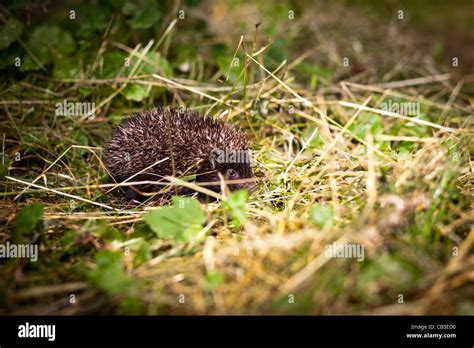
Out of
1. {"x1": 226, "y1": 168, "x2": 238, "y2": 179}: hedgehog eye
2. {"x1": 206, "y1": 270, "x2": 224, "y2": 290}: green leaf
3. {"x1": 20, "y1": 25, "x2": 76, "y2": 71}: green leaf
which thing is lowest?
{"x1": 206, "y1": 270, "x2": 224, "y2": 290}: green leaf

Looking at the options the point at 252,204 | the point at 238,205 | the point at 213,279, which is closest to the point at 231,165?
the point at 252,204

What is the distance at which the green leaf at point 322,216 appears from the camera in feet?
13.2

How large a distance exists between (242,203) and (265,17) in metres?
6.41

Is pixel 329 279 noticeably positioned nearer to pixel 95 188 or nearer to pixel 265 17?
pixel 95 188

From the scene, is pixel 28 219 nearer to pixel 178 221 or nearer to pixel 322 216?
pixel 178 221

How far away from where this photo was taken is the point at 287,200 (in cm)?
477

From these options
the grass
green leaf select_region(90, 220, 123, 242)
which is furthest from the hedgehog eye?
green leaf select_region(90, 220, 123, 242)

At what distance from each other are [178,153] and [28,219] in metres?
1.62

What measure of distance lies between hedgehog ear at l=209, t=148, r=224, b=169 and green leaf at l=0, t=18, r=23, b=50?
10.5ft

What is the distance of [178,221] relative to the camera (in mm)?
4109

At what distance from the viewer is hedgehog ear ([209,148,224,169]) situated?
507 centimetres

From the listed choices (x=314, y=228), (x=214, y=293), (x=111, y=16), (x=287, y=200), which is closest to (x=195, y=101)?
(x=111, y=16)

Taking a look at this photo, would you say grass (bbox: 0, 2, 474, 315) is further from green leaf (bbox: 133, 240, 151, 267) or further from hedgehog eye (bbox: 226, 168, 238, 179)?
hedgehog eye (bbox: 226, 168, 238, 179)
